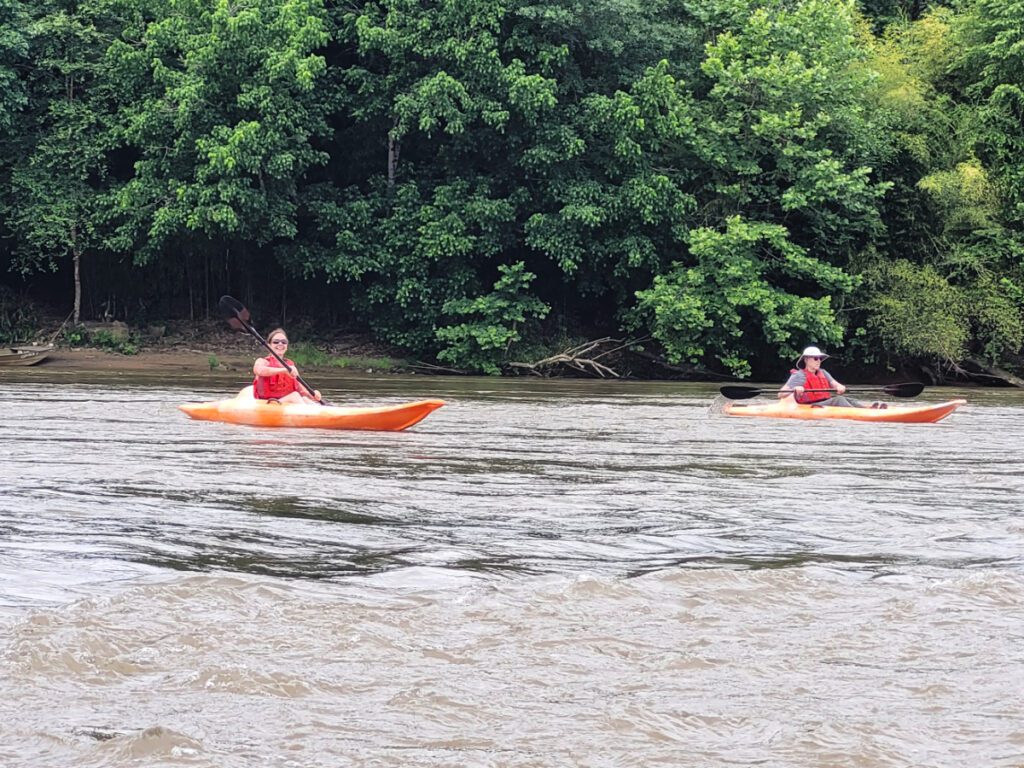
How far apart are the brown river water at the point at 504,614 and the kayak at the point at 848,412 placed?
4606 mm

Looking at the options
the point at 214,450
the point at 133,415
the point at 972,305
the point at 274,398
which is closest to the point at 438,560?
the point at 214,450

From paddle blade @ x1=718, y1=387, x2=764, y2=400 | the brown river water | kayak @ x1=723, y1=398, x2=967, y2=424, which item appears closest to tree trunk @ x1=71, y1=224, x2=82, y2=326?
paddle blade @ x1=718, y1=387, x2=764, y2=400

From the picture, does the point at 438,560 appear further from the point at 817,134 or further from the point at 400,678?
the point at 817,134

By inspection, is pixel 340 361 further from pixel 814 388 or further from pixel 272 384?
pixel 272 384

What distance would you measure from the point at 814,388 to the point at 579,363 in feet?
36.1

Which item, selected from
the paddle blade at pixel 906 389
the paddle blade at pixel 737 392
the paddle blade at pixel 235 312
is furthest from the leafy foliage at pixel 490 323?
the paddle blade at pixel 235 312

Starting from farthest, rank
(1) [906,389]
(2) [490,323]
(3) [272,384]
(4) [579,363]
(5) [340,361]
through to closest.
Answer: (5) [340,361] → (4) [579,363] → (2) [490,323] → (1) [906,389] → (3) [272,384]

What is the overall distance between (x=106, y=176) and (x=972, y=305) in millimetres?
16101

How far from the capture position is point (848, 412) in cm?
1465

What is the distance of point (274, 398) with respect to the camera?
13117 mm

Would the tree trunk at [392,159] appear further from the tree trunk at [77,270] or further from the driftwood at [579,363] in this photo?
the tree trunk at [77,270]

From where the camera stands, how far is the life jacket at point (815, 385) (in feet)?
49.8

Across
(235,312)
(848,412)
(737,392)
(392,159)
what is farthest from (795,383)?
(392,159)

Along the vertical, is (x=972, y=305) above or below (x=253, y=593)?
above
